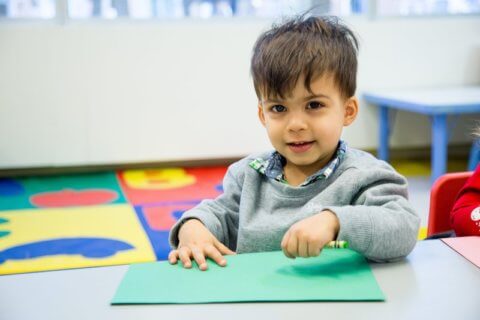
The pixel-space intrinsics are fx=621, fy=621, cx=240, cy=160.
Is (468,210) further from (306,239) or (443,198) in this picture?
(306,239)

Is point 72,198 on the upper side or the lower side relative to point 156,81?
lower

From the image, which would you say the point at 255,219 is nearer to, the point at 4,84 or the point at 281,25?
the point at 281,25

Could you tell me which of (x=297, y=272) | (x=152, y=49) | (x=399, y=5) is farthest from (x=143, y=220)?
(x=399, y=5)

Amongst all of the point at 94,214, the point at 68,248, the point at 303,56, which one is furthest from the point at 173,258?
the point at 94,214

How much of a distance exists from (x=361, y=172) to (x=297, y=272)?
26 cm

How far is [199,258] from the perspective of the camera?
744 millimetres

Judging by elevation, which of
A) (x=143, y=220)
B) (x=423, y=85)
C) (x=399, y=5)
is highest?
(x=399, y=5)

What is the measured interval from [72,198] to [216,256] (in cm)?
210

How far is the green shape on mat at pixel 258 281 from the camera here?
2.05 feet

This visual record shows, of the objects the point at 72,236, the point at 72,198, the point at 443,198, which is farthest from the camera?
the point at 72,198

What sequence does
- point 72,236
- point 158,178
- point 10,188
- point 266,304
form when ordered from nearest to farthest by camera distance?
point 266,304 → point 72,236 → point 10,188 → point 158,178

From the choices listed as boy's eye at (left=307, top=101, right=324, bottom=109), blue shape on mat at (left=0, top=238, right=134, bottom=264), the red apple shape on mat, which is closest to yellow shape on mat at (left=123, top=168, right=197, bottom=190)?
the red apple shape on mat

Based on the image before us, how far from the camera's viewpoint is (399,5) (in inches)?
134

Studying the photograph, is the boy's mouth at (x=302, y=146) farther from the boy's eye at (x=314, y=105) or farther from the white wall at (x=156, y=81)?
the white wall at (x=156, y=81)
